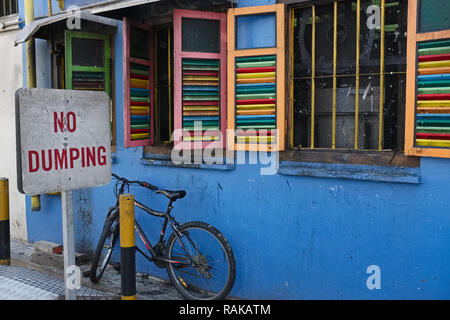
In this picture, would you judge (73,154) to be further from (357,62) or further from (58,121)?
(357,62)

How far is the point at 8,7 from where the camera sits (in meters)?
7.25

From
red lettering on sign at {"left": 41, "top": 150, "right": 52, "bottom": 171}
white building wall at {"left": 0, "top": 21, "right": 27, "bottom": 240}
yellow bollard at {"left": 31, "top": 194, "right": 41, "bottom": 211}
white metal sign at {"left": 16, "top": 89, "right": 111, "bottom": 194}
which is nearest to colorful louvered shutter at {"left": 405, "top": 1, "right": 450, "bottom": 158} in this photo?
white metal sign at {"left": 16, "top": 89, "right": 111, "bottom": 194}

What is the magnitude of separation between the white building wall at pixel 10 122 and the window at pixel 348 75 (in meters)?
4.71

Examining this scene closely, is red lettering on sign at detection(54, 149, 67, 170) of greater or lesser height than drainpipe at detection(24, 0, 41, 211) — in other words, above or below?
below

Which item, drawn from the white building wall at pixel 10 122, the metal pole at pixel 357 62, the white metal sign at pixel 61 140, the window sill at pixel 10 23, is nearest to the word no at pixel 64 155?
the white metal sign at pixel 61 140

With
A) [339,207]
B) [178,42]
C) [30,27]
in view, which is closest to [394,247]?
[339,207]

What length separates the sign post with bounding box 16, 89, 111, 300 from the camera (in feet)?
9.45

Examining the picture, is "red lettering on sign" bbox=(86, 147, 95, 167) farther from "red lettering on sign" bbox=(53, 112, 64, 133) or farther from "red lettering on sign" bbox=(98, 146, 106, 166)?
"red lettering on sign" bbox=(53, 112, 64, 133)

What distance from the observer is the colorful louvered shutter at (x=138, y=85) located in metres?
4.98

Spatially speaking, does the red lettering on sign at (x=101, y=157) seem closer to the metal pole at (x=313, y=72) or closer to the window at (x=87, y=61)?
the metal pole at (x=313, y=72)

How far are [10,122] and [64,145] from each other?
4728 mm

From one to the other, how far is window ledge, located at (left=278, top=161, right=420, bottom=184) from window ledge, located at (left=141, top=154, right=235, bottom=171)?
65 cm

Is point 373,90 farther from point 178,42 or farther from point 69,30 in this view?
point 69,30

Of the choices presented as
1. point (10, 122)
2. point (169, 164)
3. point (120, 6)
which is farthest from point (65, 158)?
point (10, 122)
